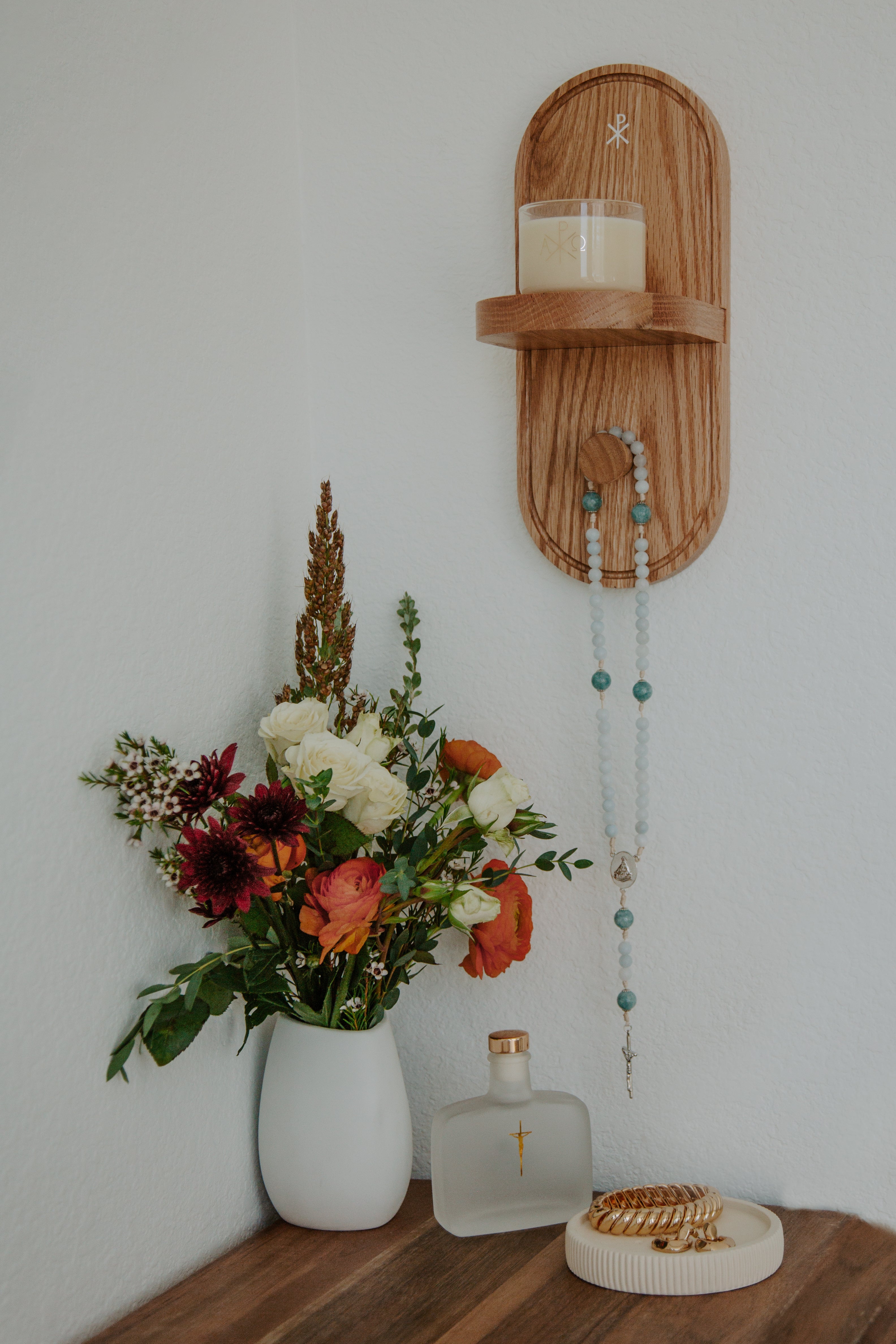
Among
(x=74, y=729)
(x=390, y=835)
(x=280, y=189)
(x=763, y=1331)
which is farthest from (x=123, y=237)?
(x=763, y=1331)

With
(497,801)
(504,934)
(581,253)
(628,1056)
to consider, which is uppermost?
(581,253)

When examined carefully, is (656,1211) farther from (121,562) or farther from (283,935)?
(121,562)

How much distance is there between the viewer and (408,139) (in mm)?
1030

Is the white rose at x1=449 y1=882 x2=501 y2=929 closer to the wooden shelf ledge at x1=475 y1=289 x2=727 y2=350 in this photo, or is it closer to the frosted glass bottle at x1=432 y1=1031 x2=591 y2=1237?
the frosted glass bottle at x1=432 y1=1031 x2=591 y2=1237

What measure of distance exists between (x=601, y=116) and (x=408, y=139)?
0.19m

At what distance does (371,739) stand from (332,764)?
7 centimetres

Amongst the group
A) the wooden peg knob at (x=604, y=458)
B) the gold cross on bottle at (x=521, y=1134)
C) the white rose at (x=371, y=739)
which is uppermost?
the wooden peg knob at (x=604, y=458)

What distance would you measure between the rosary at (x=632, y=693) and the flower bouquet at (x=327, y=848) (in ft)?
0.16

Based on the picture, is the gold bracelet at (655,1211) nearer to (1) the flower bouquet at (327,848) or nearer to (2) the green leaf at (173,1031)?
(1) the flower bouquet at (327,848)

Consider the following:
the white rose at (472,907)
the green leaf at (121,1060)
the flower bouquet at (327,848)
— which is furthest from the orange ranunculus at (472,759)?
the green leaf at (121,1060)

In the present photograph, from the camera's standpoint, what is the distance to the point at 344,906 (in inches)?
34.3

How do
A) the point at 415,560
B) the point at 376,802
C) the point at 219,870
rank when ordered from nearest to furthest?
the point at 219,870 → the point at 376,802 → the point at 415,560

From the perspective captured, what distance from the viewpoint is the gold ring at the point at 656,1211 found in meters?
0.83

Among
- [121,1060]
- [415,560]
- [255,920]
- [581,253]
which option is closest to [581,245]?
[581,253]
